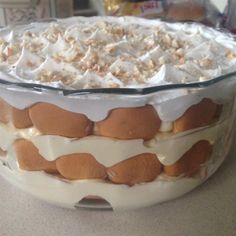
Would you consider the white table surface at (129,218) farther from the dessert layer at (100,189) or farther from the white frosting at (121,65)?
the white frosting at (121,65)

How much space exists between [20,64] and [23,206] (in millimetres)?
222

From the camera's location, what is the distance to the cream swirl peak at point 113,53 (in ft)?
2.00

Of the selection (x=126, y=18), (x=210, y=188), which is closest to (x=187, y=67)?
(x=210, y=188)

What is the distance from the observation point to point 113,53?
0.72m

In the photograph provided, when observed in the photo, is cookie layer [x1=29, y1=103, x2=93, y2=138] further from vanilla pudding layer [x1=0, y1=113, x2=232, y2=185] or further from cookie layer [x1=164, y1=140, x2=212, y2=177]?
cookie layer [x1=164, y1=140, x2=212, y2=177]

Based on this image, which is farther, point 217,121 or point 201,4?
point 201,4

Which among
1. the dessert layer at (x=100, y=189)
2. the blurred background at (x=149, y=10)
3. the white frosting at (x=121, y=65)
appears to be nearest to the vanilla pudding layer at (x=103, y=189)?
the dessert layer at (x=100, y=189)

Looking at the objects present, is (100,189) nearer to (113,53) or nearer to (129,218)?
(129,218)

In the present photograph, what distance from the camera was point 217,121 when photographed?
1.97 ft

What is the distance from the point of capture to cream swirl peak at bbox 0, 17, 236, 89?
0.61 metres

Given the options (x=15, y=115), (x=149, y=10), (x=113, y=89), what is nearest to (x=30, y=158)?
(x=15, y=115)

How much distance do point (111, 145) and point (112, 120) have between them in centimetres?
4

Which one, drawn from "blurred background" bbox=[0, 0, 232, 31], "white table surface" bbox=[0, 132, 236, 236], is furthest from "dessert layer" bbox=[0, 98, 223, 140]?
"blurred background" bbox=[0, 0, 232, 31]

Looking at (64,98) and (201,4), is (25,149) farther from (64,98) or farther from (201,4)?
(201,4)
